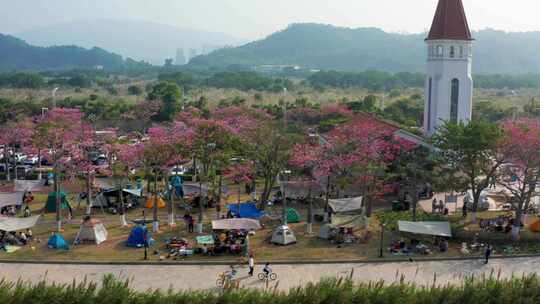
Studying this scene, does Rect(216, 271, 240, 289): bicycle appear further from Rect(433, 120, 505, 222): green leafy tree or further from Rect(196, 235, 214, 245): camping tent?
Rect(433, 120, 505, 222): green leafy tree

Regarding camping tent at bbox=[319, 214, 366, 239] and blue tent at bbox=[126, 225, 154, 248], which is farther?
camping tent at bbox=[319, 214, 366, 239]

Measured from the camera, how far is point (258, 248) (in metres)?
25.6

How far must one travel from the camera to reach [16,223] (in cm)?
2659

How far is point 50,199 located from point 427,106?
942 inches

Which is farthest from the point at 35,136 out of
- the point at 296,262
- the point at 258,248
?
the point at 296,262

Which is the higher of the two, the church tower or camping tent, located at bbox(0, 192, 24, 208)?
the church tower

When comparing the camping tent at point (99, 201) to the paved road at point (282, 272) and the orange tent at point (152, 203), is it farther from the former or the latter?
the paved road at point (282, 272)

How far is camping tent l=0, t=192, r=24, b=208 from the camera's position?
102ft

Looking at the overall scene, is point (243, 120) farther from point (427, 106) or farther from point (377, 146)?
point (427, 106)

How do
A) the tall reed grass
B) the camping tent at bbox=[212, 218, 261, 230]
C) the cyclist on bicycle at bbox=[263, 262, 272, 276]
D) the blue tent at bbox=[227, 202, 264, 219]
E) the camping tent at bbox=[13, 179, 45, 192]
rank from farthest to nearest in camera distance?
the camping tent at bbox=[13, 179, 45, 192]
the blue tent at bbox=[227, 202, 264, 219]
the camping tent at bbox=[212, 218, 261, 230]
the cyclist on bicycle at bbox=[263, 262, 272, 276]
the tall reed grass

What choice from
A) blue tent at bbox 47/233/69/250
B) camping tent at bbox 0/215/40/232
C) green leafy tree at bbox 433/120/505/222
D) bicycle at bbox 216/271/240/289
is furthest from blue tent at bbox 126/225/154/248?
green leafy tree at bbox 433/120/505/222

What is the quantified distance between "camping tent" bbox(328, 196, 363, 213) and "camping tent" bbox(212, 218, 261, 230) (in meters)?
4.78

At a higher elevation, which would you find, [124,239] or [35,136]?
[35,136]

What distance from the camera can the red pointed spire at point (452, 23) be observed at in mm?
38156
